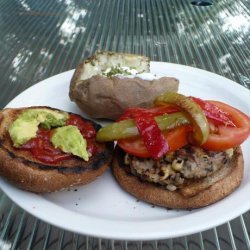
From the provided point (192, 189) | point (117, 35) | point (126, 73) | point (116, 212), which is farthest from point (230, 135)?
point (117, 35)

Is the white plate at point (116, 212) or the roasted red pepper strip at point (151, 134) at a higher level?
the roasted red pepper strip at point (151, 134)

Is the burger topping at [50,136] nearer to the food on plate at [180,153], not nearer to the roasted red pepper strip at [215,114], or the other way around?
the food on plate at [180,153]

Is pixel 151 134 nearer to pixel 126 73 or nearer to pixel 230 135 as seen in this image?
pixel 230 135

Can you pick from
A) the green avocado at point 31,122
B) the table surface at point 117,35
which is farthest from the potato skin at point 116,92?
the table surface at point 117,35

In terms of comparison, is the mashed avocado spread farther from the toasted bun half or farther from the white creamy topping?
the white creamy topping

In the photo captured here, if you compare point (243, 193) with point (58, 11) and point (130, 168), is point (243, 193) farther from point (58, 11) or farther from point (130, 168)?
point (58, 11)

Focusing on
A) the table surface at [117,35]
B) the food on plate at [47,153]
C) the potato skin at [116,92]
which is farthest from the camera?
the table surface at [117,35]

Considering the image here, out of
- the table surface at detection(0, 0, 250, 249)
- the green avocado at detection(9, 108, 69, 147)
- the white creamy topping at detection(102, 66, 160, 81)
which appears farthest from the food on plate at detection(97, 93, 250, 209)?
the table surface at detection(0, 0, 250, 249)
